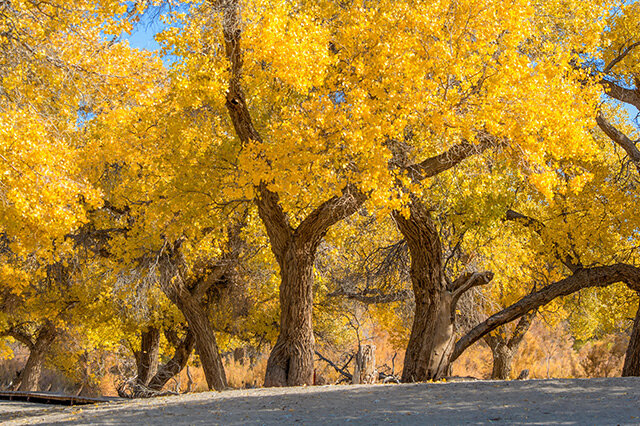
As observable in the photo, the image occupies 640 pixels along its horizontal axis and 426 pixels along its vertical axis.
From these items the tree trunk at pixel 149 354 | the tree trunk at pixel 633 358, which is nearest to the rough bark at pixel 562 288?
the tree trunk at pixel 633 358

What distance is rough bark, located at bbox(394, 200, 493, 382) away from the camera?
11.7 metres

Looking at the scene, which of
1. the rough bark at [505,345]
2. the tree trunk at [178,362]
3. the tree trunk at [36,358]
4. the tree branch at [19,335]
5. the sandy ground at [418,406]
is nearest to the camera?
the sandy ground at [418,406]

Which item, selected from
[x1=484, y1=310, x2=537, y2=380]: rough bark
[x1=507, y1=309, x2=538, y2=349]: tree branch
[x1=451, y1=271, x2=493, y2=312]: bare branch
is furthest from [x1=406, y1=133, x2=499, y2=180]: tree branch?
[x1=484, y1=310, x2=537, y2=380]: rough bark

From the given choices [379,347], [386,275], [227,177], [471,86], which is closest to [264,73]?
[227,177]

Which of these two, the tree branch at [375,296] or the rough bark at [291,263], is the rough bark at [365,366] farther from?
the tree branch at [375,296]

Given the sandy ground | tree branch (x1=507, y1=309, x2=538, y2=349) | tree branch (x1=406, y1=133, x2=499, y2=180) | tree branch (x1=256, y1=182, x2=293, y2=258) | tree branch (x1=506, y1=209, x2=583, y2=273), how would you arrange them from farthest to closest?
tree branch (x1=507, y1=309, x2=538, y2=349), tree branch (x1=506, y1=209, x2=583, y2=273), tree branch (x1=256, y1=182, x2=293, y2=258), tree branch (x1=406, y1=133, x2=499, y2=180), the sandy ground

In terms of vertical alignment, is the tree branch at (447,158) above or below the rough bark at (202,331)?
above

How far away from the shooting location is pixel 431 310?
11852mm

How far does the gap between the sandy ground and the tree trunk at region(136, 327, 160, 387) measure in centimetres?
1099

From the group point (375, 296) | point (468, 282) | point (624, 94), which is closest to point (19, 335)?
point (375, 296)

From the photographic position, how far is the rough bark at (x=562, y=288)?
1220cm

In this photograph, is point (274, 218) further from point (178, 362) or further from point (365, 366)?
point (178, 362)

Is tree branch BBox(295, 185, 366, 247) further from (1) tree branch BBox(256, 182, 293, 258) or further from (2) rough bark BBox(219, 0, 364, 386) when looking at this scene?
(1) tree branch BBox(256, 182, 293, 258)

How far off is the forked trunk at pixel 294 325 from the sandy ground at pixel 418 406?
8.81 ft
